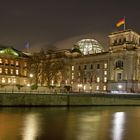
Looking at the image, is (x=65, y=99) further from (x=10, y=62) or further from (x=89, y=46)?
(x=89, y=46)

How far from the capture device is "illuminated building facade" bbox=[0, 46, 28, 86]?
127 metres

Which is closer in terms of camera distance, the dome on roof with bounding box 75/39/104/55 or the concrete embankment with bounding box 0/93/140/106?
the concrete embankment with bounding box 0/93/140/106

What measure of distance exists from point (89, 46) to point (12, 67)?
198ft

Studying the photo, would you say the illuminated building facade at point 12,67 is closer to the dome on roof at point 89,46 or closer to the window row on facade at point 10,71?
the window row on facade at point 10,71

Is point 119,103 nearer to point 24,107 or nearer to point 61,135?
point 24,107

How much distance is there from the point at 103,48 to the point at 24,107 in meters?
132

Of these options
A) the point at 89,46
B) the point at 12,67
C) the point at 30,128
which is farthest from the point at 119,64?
the point at 30,128

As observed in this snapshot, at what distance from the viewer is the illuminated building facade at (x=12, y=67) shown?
127 m

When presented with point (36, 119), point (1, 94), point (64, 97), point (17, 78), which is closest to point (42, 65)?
point (17, 78)

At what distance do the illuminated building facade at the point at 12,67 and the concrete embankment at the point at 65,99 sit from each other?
64.5 m

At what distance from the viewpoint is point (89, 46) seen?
17475 cm

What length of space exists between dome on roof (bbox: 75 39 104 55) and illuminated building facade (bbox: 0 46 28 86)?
154ft

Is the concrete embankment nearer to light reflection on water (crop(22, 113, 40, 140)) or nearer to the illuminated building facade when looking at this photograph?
light reflection on water (crop(22, 113, 40, 140))

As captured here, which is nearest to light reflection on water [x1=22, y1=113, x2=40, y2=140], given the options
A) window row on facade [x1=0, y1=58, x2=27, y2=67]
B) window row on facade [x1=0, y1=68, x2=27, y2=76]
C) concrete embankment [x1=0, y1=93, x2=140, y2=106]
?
concrete embankment [x1=0, y1=93, x2=140, y2=106]
